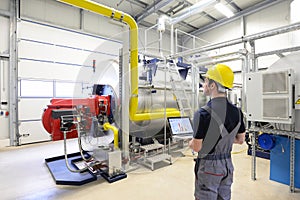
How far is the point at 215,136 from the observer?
1.21 meters

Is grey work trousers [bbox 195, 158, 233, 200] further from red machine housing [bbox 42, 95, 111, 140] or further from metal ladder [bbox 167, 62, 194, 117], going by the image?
metal ladder [bbox 167, 62, 194, 117]

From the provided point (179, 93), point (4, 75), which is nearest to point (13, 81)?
point (4, 75)

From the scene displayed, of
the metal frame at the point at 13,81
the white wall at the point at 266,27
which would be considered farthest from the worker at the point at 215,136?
the white wall at the point at 266,27

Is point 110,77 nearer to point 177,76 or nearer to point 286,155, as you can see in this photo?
point 177,76

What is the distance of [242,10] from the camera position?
241 inches

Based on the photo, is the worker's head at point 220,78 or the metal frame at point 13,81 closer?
the worker's head at point 220,78

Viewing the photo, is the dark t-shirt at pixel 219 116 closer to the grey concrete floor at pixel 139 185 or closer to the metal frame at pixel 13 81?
the grey concrete floor at pixel 139 185

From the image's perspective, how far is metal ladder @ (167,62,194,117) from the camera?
352cm

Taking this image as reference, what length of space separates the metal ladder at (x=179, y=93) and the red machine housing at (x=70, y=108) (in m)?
1.50

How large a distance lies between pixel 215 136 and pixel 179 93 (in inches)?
98.1

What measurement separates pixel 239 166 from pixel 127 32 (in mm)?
3011

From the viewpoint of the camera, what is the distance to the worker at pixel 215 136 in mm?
1187

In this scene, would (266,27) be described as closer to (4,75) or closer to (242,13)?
(242,13)

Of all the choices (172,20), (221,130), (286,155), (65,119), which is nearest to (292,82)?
(286,155)
